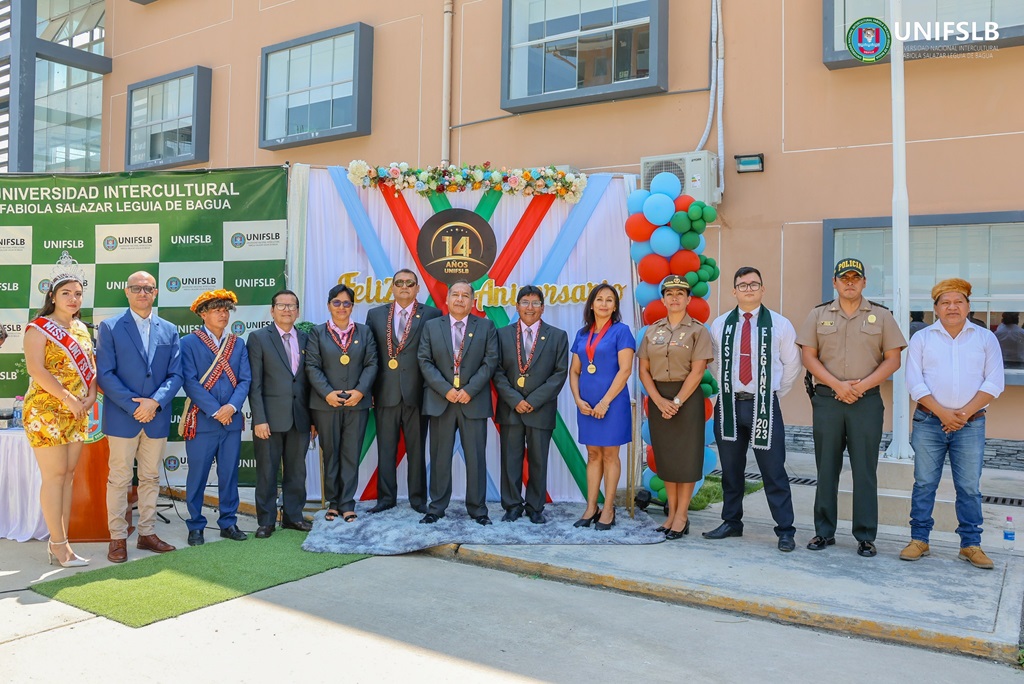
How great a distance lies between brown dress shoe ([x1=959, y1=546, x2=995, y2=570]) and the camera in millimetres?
4949

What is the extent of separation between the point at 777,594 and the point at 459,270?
3.49m

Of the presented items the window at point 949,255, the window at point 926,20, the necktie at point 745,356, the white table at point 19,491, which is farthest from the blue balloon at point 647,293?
the white table at point 19,491

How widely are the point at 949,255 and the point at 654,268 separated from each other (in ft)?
13.1

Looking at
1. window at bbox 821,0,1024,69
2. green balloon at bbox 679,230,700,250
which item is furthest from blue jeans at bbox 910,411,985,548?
window at bbox 821,0,1024,69

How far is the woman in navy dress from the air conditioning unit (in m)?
3.60

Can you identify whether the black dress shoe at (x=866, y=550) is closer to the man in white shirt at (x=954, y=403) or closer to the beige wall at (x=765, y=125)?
the man in white shirt at (x=954, y=403)

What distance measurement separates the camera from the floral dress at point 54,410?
4953 mm

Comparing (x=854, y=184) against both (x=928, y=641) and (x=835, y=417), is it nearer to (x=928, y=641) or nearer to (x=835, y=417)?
(x=835, y=417)

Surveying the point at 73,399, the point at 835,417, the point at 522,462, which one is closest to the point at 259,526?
the point at 73,399

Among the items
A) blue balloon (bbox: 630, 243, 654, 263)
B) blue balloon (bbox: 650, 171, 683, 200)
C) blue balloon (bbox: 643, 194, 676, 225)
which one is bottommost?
blue balloon (bbox: 630, 243, 654, 263)

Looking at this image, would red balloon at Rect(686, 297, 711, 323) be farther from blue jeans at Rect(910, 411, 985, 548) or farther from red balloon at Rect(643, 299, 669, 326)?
blue jeans at Rect(910, 411, 985, 548)

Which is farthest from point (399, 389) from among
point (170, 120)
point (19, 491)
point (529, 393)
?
point (170, 120)

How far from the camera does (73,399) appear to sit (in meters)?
4.98

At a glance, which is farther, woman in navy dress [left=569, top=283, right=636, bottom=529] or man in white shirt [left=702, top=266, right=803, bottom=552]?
woman in navy dress [left=569, top=283, right=636, bottom=529]
